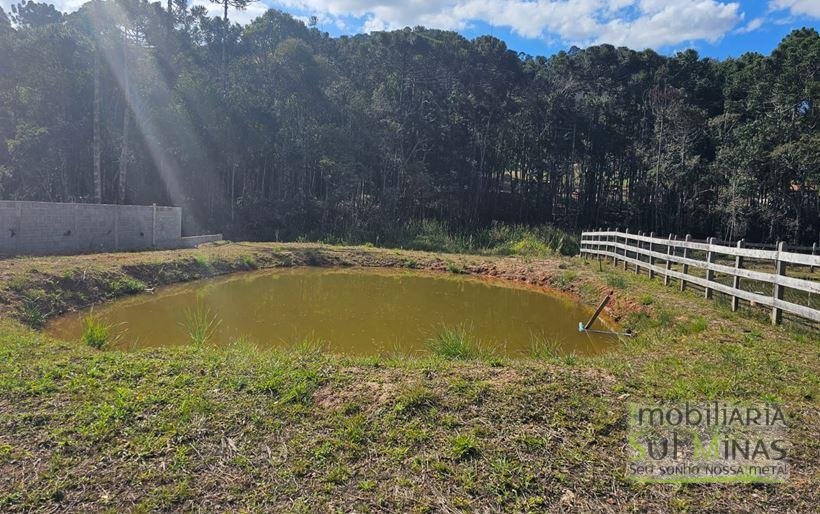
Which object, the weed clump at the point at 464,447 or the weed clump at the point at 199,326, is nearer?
the weed clump at the point at 464,447

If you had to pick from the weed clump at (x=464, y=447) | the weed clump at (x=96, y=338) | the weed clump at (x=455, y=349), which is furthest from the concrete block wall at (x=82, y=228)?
the weed clump at (x=464, y=447)

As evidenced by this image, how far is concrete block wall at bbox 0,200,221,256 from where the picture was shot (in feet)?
38.0

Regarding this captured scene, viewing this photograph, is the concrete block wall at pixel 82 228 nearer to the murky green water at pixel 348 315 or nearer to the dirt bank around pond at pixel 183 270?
the dirt bank around pond at pixel 183 270

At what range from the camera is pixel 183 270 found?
11.9 meters

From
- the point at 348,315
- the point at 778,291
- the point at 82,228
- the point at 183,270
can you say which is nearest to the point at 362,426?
the point at 348,315

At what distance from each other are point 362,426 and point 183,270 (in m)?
10.1

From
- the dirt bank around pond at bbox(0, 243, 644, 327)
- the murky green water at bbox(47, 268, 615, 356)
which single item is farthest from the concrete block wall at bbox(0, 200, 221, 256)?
the murky green water at bbox(47, 268, 615, 356)

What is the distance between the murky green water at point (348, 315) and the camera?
6.75 meters

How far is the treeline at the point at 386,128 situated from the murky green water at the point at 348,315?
11378 millimetres

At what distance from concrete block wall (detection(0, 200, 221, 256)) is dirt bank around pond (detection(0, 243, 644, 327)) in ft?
5.39

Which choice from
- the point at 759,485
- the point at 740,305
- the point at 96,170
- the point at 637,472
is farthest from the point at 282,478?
the point at 96,170

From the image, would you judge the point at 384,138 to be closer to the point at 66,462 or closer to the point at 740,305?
the point at 740,305

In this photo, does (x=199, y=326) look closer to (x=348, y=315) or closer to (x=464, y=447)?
(x=348, y=315)

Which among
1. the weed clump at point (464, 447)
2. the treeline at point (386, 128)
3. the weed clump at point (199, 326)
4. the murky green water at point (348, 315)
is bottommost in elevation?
the murky green water at point (348, 315)
